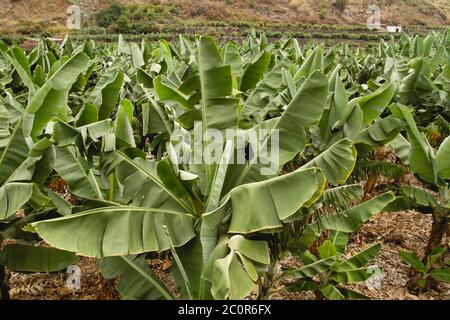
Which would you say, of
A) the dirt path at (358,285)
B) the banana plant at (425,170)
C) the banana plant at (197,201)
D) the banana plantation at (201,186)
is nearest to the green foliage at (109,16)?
the dirt path at (358,285)

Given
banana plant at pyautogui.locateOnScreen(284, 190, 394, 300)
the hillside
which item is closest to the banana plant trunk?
banana plant at pyautogui.locateOnScreen(284, 190, 394, 300)

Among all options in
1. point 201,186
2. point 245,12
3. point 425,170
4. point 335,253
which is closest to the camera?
point 201,186

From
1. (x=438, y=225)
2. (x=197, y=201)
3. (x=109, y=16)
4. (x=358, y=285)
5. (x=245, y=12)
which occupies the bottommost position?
(x=358, y=285)

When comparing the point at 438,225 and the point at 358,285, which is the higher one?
the point at 438,225

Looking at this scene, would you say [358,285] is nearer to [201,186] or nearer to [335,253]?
[335,253]

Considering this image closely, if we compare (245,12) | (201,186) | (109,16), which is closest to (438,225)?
(201,186)

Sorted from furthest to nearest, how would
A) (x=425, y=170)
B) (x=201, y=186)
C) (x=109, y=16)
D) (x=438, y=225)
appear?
1. (x=109, y=16)
2. (x=438, y=225)
3. (x=425, y=170)
4. (x=201, y=186)

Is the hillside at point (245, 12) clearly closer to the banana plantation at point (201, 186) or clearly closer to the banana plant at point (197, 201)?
the banana plantation at point (201, 186)

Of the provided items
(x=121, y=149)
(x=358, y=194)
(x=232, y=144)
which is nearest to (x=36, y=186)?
(x=121, y=149)

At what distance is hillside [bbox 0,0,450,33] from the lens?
5181 cm

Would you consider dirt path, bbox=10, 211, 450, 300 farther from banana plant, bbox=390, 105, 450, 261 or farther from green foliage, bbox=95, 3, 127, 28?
green foliage, bbox=95, 3, 127, 28

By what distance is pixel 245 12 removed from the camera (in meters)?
57.4

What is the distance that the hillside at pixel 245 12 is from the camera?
51.8 m

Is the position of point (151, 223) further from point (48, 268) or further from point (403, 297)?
point (403, 297)
